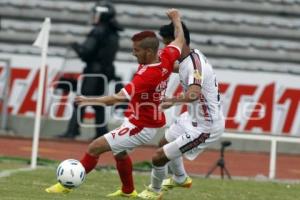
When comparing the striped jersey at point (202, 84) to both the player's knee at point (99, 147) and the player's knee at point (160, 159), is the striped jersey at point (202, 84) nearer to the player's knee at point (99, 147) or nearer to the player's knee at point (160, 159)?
the player's knee at point (160, 159)

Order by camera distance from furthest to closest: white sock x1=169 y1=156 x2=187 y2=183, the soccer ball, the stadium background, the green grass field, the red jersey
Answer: the stadium background < white sock x1=169 y1=156 x2=187 y2=183 < the green grass field < the soccer ball < the red jersey

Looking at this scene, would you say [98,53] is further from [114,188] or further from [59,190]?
[59,190]

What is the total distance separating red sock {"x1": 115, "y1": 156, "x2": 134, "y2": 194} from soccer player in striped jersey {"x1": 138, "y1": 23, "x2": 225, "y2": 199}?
17 centimetres

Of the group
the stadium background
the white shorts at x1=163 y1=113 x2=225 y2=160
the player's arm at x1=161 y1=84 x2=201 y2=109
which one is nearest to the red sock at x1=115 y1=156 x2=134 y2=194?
the white shorts at x1=163 y1=113 x2=225 y2=160

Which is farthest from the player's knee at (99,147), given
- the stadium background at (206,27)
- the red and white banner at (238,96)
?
the stadium background at (206,27)

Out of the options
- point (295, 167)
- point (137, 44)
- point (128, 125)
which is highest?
point (137, 44)

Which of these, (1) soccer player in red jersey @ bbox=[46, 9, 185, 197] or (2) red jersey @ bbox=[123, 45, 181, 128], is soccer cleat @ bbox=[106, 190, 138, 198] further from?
(2) red jersey @ bbox=[123, 45, 181, 128]

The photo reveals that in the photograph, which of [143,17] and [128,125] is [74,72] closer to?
[143,17]

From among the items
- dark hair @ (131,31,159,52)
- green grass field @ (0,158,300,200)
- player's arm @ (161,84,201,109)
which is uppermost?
dark hair @ (131,31,159,52)

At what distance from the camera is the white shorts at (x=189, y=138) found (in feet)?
40.3

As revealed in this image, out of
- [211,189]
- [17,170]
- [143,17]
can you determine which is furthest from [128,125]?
[143,17]

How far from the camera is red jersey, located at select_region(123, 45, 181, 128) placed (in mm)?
11562

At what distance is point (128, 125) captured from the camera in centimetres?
1194

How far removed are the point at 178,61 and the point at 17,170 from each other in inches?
166
